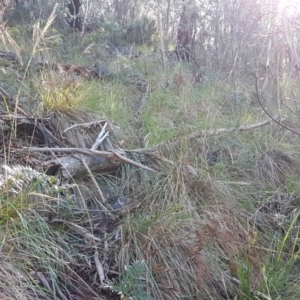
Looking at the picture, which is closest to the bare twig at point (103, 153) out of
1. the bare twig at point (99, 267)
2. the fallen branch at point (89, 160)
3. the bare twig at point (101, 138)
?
the fallen branch at point (89, 160)

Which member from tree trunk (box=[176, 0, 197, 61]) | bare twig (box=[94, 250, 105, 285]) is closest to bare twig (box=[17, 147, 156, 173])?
bare twig (box=[94, 250, 105, 285])

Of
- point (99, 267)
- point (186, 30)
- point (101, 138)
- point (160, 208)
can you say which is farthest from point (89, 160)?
point (186, 30)

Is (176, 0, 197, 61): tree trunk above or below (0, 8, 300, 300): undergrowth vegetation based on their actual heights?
above

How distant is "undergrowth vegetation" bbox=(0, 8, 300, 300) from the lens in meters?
1.94

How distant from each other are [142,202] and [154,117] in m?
1.32

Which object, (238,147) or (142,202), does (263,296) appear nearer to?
(142,202)

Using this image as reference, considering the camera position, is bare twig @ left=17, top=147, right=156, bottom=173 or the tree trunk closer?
bare twig @ left=17, top=147, right=156, bottom=173

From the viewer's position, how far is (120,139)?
10.8ft

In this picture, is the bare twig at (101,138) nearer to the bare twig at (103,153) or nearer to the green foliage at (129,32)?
the bare twig at (103,153)

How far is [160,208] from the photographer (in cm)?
258

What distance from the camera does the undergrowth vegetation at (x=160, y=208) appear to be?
1944 millimetres

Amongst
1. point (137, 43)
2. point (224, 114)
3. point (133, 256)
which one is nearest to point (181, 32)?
point (137, 43)

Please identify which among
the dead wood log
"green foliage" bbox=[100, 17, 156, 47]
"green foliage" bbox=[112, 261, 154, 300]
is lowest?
"green foliage" bbox=[112, 261, 154, 300]

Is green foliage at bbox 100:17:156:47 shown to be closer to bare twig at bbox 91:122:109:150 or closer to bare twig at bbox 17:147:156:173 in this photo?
bare twig at bbox 91:122:109:150
